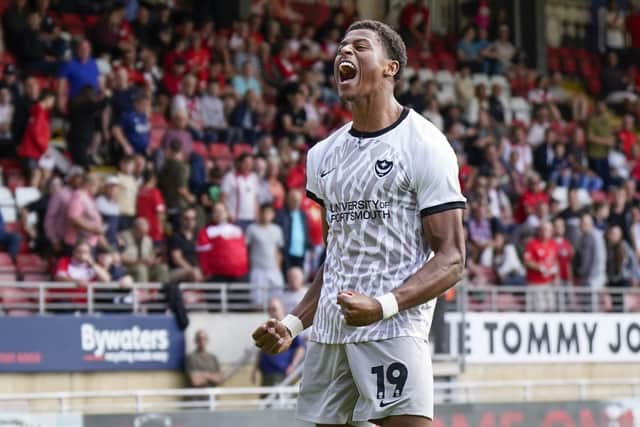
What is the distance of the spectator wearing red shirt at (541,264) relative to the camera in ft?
59.1

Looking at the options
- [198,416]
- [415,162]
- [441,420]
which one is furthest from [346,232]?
[441,420]

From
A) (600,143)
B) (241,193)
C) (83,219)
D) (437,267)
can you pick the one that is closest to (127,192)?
(83,219)

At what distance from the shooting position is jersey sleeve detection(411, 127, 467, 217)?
16.9ft

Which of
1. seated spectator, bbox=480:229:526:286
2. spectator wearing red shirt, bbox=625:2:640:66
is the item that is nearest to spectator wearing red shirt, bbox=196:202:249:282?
seated spectator, bbox=480:229:526:286

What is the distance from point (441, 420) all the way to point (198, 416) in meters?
2.52

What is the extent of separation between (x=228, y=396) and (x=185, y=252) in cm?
153

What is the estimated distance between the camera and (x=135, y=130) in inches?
627

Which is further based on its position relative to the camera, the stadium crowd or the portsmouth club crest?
the stadium crowd

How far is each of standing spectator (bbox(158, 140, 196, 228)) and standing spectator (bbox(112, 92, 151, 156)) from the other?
1.14 feet

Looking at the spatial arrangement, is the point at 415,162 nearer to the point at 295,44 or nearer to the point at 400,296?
the point at 400,296

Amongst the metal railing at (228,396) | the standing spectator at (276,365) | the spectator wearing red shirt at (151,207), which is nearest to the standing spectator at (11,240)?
the spectator wearing red shirt at (151,207)

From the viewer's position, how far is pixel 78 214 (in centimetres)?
1421

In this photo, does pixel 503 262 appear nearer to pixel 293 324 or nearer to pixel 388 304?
pixel 293 324

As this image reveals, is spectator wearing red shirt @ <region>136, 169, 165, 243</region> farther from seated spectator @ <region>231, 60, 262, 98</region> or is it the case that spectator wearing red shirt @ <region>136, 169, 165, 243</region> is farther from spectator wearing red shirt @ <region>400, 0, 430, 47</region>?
spectator wearing red shirt @ <region>400, 0, 430, 47</region>
